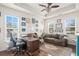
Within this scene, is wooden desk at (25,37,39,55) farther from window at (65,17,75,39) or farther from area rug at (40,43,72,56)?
window at (65,17,75,39)

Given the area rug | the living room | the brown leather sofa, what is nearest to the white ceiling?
the living room

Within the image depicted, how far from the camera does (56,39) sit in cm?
189

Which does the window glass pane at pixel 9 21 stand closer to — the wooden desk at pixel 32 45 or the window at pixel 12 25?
the window at pixel 12 25

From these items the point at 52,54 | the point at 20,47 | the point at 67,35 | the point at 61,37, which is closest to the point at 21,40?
the point at 20,47

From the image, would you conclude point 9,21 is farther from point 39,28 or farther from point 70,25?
point 70,25

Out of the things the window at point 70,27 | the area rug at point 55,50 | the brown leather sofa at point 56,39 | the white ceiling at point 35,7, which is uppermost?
the white ceiling at point 35,7

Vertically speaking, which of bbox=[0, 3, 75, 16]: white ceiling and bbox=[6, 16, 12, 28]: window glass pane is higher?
bbox=[0, 3, 75, 16]: white ceiling

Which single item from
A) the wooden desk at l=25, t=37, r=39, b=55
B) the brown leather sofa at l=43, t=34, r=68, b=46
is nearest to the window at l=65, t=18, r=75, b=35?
the brown leather sofa at l=43, t=34, r=68, b=46

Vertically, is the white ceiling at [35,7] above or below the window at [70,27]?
above

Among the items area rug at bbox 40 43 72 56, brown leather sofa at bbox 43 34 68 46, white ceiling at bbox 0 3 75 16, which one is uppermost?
white ceiling at bbox 0 3 75 16

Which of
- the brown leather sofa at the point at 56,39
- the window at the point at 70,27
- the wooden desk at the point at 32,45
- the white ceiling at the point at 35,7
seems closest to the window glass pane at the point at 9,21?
the white ceiling at the point at 35,7

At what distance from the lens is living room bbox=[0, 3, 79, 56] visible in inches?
71.5

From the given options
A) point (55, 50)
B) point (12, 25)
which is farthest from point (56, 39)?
point (12, 25)

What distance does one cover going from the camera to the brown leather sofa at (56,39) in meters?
1.85
